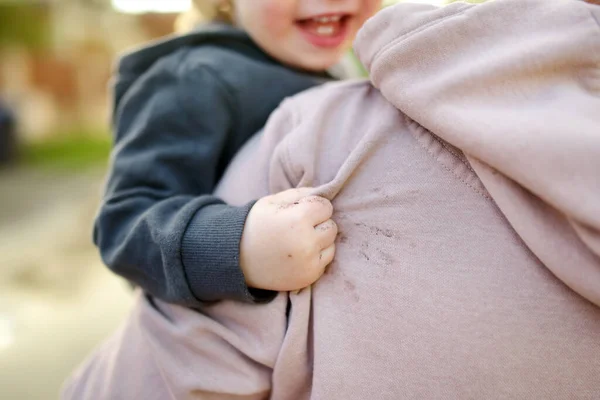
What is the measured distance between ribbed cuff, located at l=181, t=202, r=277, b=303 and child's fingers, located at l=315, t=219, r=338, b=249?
0.10m

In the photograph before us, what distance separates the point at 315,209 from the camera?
59cm

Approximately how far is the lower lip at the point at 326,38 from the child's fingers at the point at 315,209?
416 mm

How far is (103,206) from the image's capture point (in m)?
0.79

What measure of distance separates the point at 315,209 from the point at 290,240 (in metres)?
0.05

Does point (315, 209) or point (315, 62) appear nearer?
point (315, 209)

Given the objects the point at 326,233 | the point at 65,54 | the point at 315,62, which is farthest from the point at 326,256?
the point at 65,54

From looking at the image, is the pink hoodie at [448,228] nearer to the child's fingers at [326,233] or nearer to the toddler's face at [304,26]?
the child's fingers at [326,233]

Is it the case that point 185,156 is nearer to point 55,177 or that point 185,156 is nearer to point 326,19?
point 326,19

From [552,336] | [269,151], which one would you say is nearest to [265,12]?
[269,151]

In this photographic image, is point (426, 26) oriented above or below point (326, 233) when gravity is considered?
above

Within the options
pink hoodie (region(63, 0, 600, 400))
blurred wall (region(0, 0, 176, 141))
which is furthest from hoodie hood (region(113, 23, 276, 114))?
blurred wall (region(0, 0, 176, 141))

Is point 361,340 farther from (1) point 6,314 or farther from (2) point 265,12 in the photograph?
(1) point 6,314

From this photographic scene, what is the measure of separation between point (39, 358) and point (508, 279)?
1.51 meters

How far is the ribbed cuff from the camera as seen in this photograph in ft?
2.07
